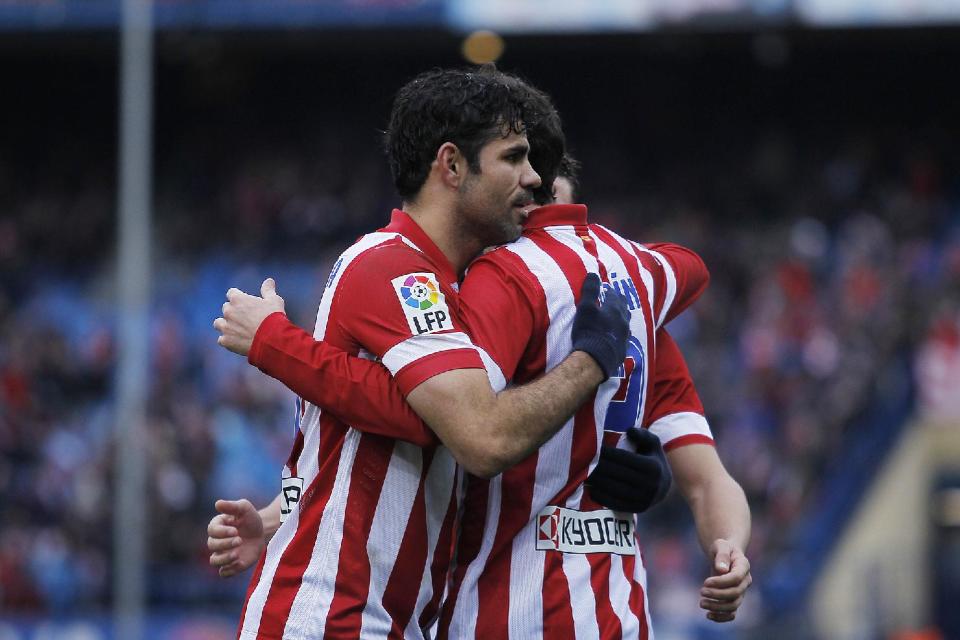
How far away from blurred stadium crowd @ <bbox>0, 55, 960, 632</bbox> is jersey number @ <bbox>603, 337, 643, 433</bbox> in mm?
9201

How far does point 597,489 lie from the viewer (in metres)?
3.66

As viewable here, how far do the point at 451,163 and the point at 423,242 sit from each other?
0.69 ft

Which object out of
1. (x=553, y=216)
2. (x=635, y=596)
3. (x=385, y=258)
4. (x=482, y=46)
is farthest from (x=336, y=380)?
(x=482, y=46)

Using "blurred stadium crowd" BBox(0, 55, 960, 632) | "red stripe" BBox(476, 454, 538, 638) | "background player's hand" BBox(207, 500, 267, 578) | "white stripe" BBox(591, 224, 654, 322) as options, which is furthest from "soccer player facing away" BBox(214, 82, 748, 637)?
"blurred stadium crowd" BBox(0, 55, 960, 632)

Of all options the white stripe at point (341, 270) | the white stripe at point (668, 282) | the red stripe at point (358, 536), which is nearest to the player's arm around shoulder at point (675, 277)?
the white stripe at point (668, 282)

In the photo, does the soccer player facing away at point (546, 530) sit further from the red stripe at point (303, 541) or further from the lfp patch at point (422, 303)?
the red stripe at point (303, 541)

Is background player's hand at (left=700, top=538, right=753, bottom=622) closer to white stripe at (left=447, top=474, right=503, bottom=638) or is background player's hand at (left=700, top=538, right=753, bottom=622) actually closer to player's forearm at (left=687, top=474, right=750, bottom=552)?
player's forearm at (left=687, top=474, right=750, bottom=552)

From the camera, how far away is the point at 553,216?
3758 millimetres

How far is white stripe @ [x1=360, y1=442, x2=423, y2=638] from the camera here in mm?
3422

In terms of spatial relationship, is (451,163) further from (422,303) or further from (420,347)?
(420,347)

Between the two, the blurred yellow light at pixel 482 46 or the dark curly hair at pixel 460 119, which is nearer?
the dark curly hair at pixel 460 119

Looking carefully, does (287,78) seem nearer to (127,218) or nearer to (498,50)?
(498,50)

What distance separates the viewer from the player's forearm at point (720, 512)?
3.95 metres

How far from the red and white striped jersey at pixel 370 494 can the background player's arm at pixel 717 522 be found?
732mm
